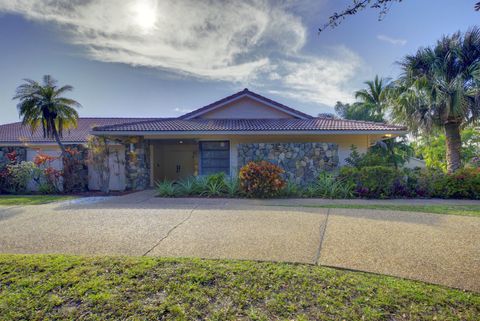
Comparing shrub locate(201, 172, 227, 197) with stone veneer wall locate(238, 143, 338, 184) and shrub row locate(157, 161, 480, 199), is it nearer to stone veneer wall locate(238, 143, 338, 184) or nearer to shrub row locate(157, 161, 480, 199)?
shrub row locate(157, 161, 480, 199)

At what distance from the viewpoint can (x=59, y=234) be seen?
17.7ft

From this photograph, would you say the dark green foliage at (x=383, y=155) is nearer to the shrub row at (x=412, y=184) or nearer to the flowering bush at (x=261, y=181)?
the shrub row at (x=412, y=184)

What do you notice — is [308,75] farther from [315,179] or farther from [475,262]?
[475,262]

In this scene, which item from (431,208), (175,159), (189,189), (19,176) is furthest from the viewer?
(175,159)

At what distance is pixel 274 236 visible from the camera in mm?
5109

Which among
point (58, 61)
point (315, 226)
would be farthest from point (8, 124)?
point (315, 226)

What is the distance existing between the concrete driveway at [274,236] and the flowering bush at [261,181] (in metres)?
1.95

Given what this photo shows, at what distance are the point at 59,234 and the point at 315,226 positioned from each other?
5703mm

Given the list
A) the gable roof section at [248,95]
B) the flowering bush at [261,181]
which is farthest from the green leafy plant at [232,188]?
the gable roof section at [248,95]

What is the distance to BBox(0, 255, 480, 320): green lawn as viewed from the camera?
2736 mm

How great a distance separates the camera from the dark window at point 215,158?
44.0 ft

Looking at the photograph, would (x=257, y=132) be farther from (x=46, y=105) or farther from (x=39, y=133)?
(x=39, y=133)

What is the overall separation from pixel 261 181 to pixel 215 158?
450 cm

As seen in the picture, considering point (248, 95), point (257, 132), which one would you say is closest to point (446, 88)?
point (257, 132)
